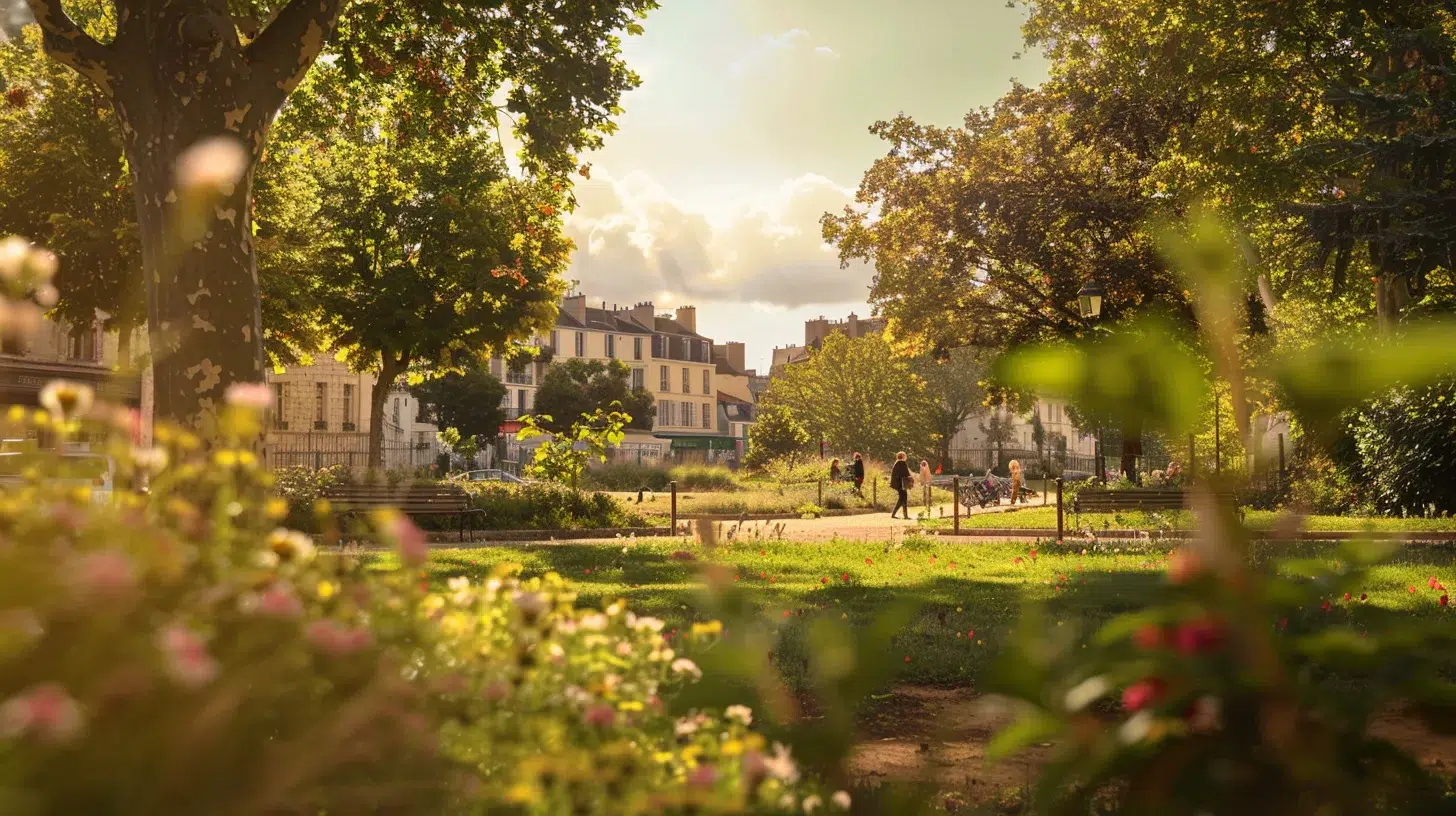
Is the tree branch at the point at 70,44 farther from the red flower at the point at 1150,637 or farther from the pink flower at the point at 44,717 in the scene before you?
the red flower at the point at 1150,637

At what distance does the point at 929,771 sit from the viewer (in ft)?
5.39

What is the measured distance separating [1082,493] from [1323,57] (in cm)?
866

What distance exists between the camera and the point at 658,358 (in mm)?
91250

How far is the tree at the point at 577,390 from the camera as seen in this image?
6956 cm

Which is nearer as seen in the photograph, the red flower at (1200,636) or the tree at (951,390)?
the red flower at (1200,636)

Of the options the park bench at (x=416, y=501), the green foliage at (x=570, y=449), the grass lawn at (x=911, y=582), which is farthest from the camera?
the green foliage at (x=570, y=449)

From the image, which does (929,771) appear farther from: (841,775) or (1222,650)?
(1222,650)

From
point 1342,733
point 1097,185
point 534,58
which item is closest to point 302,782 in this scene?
point 1342,733

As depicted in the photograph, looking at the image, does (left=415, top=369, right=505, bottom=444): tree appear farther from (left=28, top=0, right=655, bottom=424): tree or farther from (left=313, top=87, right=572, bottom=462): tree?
(left=28, top=0, right=655, bottom=424): tree

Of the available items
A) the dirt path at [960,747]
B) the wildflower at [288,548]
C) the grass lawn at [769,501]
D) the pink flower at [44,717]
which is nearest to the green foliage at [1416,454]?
the grass lawn at [769,501]

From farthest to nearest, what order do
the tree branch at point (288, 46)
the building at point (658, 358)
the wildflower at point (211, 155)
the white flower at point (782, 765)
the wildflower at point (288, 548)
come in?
the building at point (658, 358)
the tree branch at point (288, 46)
the wildflower at point (211, 155)
the wildflower at point (288, 548)
the white flower at point (782, 765)

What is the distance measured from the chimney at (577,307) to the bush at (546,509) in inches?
2586

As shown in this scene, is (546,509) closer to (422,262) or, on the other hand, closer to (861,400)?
(422,262)

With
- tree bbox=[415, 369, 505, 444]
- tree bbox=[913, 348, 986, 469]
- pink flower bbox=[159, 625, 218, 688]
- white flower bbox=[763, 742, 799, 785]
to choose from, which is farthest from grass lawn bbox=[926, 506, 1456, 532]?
tree bbox=[913, 348, 986, 469]
